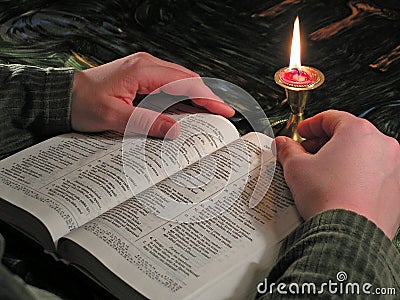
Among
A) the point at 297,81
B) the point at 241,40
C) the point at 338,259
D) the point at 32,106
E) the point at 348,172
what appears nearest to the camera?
the point at 338,259

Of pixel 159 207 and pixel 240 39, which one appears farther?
pixel 240 39

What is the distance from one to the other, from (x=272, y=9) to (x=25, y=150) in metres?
0.67

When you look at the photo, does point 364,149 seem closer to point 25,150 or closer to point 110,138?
point 110,138

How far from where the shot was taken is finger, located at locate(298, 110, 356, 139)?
1.02m

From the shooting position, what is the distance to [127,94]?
116 centimetres

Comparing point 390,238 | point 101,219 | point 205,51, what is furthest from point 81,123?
point 390,238

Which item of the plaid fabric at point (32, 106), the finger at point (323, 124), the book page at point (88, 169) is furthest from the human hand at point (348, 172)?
the plaid fabric at point (32, 106)

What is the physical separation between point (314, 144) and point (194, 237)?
0.25m

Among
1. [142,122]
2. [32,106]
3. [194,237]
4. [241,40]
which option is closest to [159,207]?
[194,237]

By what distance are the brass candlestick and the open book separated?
4 cm

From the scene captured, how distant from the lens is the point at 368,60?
4.44ft

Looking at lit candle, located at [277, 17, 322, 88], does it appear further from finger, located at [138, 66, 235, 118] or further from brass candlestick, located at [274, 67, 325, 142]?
finger, located at [138, 66, 235, 118]

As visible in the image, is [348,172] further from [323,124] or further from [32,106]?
[32,106]

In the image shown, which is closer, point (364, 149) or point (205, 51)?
point (364, 149)
